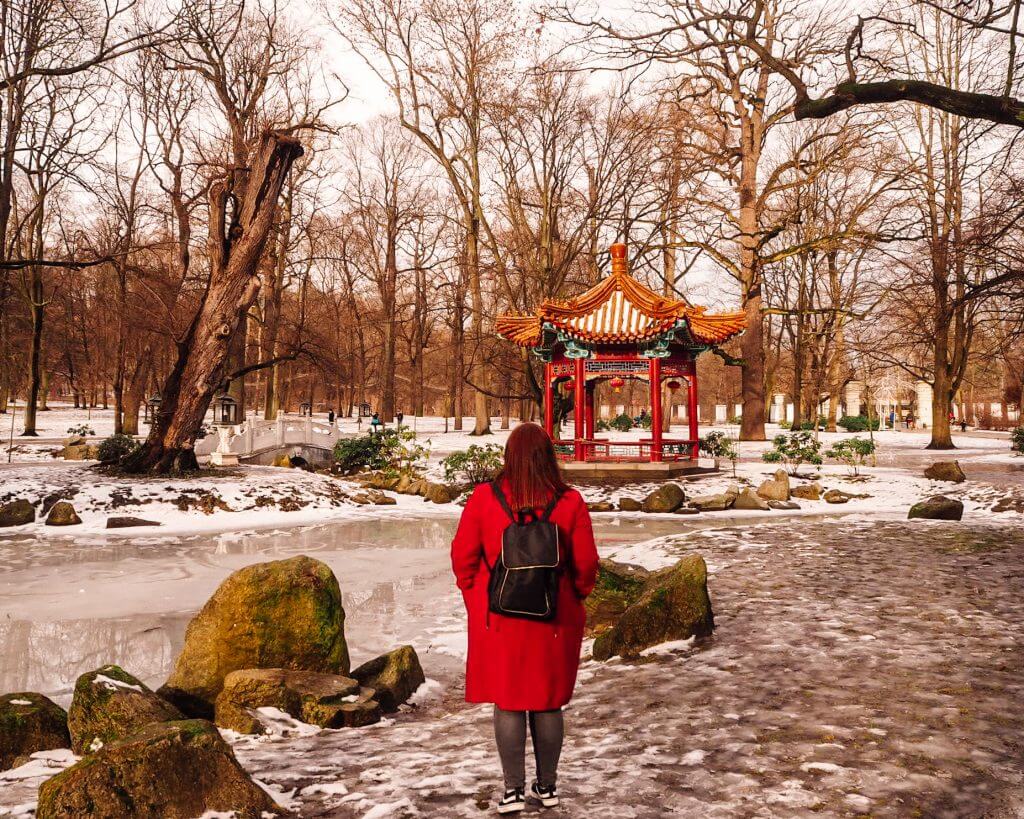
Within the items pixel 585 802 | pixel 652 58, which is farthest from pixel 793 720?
pixel 652 58

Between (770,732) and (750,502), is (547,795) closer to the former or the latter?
(770,732)

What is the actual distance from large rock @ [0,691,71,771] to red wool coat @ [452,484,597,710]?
286 centimetres

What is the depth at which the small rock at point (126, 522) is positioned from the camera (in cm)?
1346

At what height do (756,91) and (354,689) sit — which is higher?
(756,91)

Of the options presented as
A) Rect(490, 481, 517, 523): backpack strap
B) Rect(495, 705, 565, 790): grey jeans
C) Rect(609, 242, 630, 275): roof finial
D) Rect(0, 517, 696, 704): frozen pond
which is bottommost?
Rect(0, 517, 696, 704): frozen pond

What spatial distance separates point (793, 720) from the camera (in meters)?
4.31

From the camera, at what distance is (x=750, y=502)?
16.6 metres

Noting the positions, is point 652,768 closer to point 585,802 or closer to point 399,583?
point 585,802

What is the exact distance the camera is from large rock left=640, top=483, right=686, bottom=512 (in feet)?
54.0

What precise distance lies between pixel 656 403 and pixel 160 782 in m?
17.7

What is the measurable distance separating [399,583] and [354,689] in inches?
168

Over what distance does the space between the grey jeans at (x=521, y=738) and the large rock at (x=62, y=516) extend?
42.5 feet

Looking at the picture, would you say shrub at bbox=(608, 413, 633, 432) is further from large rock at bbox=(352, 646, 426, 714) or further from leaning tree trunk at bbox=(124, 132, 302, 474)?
large rock at bbox=(352, 646, 426, 714)

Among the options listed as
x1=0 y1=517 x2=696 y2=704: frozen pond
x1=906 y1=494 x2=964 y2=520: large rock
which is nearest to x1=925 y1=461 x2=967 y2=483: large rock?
x1=906 y1=494 x2=964 y2=520: large rock
